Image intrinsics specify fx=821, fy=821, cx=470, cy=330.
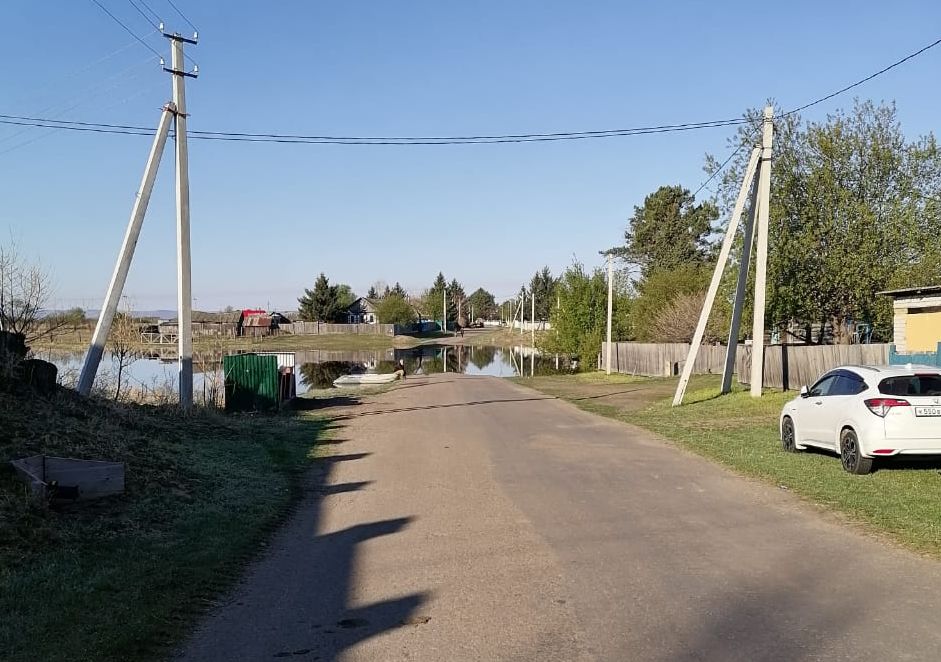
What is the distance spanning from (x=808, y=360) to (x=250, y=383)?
17368 mm

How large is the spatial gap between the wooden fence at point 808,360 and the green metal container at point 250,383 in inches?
623

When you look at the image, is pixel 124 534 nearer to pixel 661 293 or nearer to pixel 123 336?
pixel 123 336

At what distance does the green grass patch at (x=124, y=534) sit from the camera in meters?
5.37

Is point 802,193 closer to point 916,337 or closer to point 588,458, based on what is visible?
point 916,337

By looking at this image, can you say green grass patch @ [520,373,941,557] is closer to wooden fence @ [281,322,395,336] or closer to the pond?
the pond

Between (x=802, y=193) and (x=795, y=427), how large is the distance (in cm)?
2036

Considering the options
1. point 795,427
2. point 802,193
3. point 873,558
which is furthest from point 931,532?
point 802,193

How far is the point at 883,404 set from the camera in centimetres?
1077

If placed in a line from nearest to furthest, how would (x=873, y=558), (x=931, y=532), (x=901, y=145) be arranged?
(x=873, y=558), (x=931, y=532), (x=901, y=145)

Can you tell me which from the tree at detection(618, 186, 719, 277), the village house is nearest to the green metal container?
the tree at detection(618, 186, 719, 277)

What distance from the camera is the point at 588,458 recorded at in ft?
45.6

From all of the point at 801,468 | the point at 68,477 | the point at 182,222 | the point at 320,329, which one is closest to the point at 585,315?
the point at 182,222

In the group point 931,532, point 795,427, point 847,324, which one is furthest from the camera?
point 847,324

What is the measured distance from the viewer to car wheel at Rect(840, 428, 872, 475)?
435 inches
